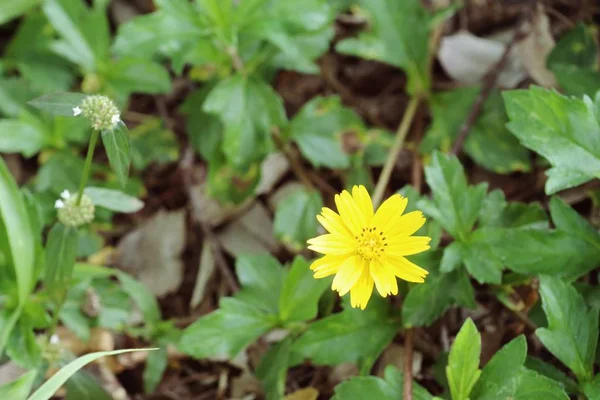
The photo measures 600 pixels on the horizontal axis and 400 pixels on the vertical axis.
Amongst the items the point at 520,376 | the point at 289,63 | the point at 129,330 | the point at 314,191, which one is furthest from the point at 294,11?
the point at 520,376

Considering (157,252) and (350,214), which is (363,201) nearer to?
(350,214)

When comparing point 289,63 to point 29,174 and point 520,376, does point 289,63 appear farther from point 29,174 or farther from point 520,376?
point 520,376

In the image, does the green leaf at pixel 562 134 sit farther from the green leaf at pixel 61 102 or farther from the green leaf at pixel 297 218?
the green leaf at pixel 61 102

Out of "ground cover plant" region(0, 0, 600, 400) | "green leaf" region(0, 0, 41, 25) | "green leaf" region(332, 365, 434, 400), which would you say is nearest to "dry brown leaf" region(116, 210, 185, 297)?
"ground cover plant" region(0, 0, 600, 400)

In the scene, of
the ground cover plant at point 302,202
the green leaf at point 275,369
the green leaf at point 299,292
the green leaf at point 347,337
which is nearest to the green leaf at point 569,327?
the ground cover plant at point 302,202

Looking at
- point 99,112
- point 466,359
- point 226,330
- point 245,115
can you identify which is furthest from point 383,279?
point 245,115

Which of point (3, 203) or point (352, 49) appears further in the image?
point (352, 49)
